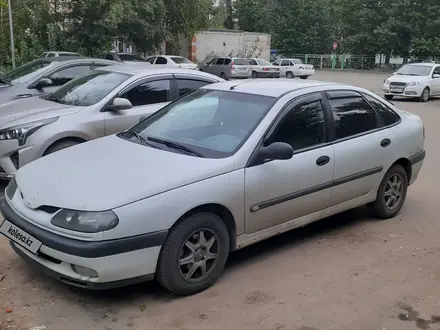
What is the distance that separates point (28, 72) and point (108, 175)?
655 centimetres

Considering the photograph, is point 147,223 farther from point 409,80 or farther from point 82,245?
point 409,80

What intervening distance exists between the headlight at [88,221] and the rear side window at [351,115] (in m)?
2.48

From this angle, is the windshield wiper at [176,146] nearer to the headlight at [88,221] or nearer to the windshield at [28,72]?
the headlight at [88,221]

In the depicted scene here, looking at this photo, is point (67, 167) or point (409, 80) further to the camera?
point (409, 80)

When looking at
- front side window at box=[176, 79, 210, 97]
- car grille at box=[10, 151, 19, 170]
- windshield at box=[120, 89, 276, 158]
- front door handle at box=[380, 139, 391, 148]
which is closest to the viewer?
windshield at box=[120, 89, 276, 158]

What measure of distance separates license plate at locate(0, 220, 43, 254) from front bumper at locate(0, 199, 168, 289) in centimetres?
3

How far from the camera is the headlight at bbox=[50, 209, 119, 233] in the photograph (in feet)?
11.0

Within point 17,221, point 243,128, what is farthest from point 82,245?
point 243,128

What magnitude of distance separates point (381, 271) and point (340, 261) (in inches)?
14.2

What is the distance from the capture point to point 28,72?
31.0ft

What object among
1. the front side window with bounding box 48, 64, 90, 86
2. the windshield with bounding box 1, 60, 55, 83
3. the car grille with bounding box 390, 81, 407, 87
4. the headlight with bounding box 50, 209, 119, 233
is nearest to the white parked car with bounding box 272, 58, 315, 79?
the car grille with bounding box 390, 81, 407, 87

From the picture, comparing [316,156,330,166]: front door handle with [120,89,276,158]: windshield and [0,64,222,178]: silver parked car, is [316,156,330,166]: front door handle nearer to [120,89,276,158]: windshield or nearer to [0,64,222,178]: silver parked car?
[120,89,276,158]: windshield

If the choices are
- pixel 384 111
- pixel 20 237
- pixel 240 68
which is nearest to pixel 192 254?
pixel 20 237

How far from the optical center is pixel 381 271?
4375mm
